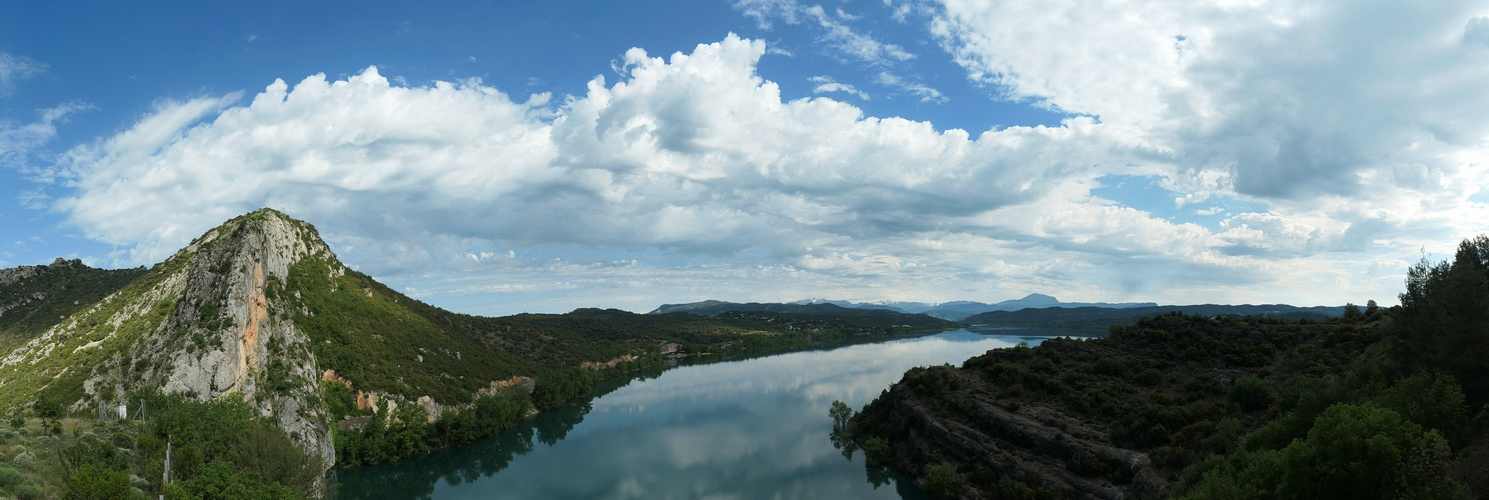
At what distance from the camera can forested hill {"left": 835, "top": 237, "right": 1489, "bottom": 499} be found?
54.4 ft

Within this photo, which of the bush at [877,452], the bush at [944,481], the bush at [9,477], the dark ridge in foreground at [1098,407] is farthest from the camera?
the bush at [877,452]

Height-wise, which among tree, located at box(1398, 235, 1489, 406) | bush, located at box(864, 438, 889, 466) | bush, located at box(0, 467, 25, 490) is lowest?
bush, located at box(864, 438, 889, 466)

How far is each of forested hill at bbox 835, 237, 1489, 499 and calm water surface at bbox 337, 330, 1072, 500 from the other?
5478mm

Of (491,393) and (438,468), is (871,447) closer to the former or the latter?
(438,468)

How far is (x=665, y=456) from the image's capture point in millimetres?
56344

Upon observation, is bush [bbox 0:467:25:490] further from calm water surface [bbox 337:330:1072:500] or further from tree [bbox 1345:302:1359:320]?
tree [bbox 1345:302:1359:320]

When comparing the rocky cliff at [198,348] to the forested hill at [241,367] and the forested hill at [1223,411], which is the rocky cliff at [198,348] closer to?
the forested hill at [241,367]

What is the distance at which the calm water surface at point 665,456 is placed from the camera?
45.8m

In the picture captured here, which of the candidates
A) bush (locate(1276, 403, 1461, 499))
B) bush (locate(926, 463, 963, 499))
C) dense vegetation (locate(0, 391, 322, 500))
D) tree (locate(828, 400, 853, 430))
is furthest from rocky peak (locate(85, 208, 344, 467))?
bush (locate(1276, 403, 1461, 499))

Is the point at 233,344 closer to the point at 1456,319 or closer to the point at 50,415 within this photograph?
the point at 50,415

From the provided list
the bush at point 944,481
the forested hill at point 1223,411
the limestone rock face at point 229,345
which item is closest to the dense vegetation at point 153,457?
the limestone rock face at point 229,345

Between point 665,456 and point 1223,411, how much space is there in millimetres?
43096

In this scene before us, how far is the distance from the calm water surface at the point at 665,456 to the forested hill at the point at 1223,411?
5478 millimetres

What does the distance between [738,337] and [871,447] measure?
143 metres
